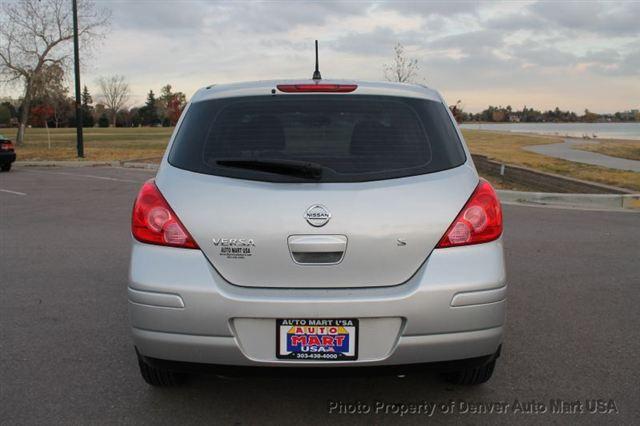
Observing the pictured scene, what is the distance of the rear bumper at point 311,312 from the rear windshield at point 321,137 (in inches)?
18.7

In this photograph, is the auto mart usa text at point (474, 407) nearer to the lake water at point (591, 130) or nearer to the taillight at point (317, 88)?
the taillight at point (317, 88)

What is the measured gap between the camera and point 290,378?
281 centimetres

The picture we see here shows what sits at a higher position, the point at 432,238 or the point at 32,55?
the point at 32,55

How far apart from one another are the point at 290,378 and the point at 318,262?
547mm

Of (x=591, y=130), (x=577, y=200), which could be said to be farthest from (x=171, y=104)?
(x=577, y=200)

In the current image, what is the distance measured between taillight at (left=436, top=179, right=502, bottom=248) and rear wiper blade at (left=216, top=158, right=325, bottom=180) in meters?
0.67

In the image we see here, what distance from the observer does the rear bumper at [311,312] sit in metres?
2.73

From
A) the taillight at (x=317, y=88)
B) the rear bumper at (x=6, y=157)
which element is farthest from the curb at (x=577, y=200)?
the rear bumper at (x=6, y=157)

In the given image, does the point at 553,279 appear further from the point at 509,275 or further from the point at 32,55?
the point at 32,55

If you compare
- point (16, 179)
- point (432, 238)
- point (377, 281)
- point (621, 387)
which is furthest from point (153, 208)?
point (16, 179)

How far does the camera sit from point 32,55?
3108cm

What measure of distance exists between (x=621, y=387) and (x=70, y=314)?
12.9 ft

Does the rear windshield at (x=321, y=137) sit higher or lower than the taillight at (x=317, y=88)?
lower

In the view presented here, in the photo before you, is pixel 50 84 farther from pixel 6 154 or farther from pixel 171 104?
pixel 171 104
